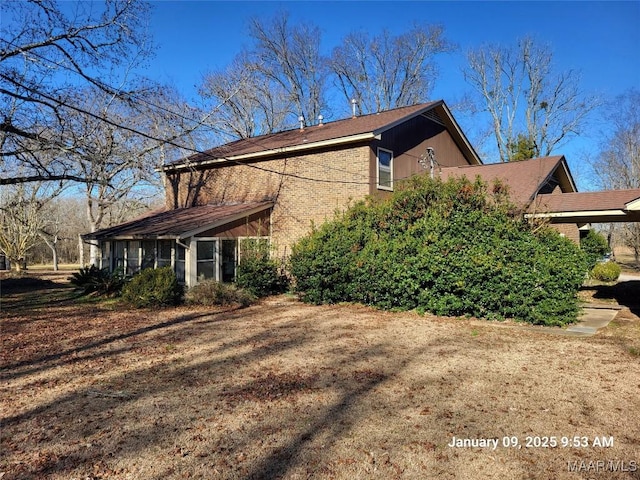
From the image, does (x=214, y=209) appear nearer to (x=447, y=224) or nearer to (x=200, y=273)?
(x=200, y=273)

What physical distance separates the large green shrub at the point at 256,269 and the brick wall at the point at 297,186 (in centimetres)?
184

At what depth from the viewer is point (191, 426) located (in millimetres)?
4340

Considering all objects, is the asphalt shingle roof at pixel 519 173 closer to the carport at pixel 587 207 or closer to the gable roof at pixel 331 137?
the carport at pixel 587 207

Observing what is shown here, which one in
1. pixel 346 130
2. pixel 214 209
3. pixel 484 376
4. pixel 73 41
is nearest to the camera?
pixel 484 376

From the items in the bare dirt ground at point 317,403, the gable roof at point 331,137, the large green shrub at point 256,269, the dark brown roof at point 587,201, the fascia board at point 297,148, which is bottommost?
the bare dirt ground at point 317,403

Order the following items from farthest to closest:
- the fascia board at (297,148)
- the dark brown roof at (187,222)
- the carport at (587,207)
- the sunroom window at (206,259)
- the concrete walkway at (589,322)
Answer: the sunroom window at (206,259) < the dark brown roof at (187,222) < the fascia board at (297,148) < the carport at (587,207) < the concrete walkway at (589,322)

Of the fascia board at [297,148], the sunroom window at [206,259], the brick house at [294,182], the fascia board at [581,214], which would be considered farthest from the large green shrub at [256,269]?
the fascia board at [581,214]

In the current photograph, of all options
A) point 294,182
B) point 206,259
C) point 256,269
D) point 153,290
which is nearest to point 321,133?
point 294,182

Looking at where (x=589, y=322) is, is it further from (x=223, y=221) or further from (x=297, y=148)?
(x=223, y=221)

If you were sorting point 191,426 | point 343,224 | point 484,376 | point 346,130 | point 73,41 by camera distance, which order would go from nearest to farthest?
point 191,426
point 484,376
point 73,41
point 343,224
point 346,130

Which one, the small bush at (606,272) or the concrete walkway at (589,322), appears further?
the small bush at (606,272)

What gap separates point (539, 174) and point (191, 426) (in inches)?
663

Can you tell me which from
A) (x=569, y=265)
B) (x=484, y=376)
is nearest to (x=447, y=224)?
(x=569, y=265)

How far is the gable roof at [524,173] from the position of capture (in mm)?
16078
